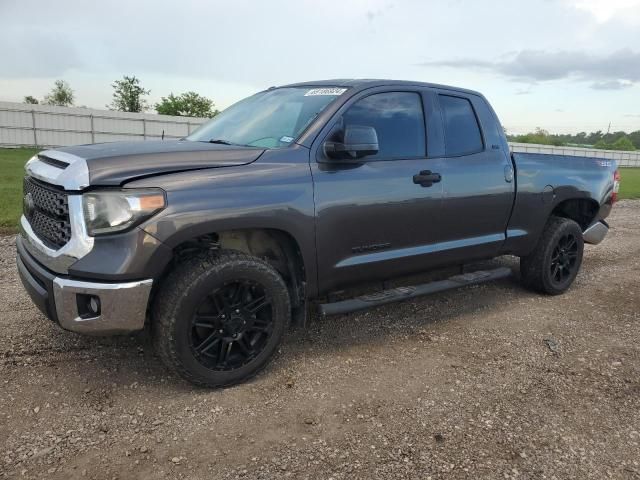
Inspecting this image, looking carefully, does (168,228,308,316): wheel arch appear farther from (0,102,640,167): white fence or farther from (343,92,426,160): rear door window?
(0,102,640,167): white fence

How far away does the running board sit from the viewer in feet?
12.2

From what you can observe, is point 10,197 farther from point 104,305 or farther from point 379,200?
point 379,200

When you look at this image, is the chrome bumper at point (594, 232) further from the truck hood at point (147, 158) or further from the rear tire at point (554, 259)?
the truck hood at point (147, 158)

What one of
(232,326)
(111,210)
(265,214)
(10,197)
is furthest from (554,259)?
(10,197)

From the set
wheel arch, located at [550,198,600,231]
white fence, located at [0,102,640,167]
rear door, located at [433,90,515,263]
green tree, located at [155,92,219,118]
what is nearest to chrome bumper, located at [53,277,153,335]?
rear door, located at [433,90,515,263]

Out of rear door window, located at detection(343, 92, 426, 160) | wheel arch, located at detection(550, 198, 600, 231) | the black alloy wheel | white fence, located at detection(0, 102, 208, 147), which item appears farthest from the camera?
white fence, located at detection(0, 102, 208, 147)

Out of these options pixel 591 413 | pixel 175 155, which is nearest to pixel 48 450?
pixel 175 155

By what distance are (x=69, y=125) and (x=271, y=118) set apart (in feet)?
93.2

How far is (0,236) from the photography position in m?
6.79

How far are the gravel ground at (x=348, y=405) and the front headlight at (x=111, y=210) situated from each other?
3.42 feet

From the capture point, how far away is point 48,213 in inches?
121

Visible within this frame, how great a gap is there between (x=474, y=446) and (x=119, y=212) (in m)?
2.24

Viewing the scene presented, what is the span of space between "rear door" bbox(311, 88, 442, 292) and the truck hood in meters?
0.57

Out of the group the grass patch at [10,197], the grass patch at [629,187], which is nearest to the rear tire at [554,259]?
the grass patch at [10,197]
